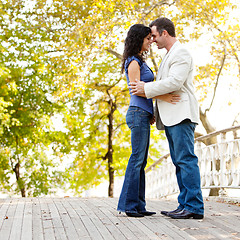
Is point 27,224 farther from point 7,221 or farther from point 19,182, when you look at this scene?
point 19,182

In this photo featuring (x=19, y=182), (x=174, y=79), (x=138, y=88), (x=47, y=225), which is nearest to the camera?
(x=47, y=225)

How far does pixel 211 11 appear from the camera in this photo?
12.9 meters

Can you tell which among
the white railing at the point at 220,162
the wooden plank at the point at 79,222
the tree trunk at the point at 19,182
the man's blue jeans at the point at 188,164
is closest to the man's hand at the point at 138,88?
the man's blue jeans at the point at 188,164

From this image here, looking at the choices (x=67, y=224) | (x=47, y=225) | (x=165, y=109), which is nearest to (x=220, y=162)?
(x=165, y=109)

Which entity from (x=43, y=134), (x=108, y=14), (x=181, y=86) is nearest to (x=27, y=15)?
(x=43, y=134)

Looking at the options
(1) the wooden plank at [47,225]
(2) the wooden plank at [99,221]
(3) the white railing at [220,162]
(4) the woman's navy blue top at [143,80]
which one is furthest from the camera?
(3) the white railing at [220,162]

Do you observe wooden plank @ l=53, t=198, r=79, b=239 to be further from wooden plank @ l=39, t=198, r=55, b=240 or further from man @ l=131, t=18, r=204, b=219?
man @ l=131, t=18, r=204, b=219

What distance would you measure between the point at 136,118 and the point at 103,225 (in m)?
1.22

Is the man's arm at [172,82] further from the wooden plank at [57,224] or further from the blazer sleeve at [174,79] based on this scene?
the wooden plank at [57,224]

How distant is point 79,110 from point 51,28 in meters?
4.55

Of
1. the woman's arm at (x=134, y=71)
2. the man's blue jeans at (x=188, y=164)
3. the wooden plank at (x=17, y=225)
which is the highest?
the woman's arm at (x=134, y=71)

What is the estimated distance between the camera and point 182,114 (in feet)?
14.3

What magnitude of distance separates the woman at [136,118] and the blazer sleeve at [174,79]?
0.49 feet

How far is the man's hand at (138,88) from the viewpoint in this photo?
439 cm
